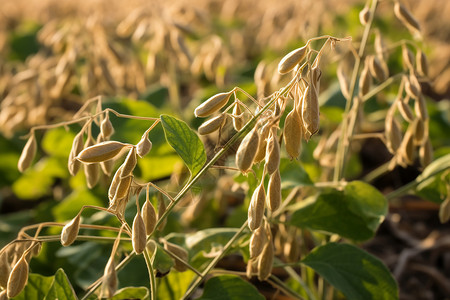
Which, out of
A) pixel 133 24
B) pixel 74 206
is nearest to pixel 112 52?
pixel 133 24

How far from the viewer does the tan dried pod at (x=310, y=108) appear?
99 cm

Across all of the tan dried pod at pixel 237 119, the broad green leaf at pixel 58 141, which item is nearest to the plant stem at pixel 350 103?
the tan dried pod at pixel 237 119

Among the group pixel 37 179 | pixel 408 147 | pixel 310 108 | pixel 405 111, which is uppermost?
pixel 310 108

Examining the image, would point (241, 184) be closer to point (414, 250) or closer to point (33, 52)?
point (414, 250)

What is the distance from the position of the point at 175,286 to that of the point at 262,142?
0.56 meters

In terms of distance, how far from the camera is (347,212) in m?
1.46

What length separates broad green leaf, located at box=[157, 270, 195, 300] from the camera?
1.45m

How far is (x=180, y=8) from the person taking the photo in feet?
8.71

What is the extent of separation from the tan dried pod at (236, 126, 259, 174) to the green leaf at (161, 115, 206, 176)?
0.50 feet

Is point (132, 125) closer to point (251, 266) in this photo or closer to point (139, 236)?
point (251, 266)

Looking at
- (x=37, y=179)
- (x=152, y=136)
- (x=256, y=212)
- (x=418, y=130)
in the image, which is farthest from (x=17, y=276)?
(x=37, y=179)

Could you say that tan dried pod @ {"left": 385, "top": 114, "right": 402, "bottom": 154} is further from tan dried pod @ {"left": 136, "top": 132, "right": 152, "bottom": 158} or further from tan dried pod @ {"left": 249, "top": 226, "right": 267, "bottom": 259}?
tan dried pod @ {"left": 136, "top": 132, "right": 152, "bottom": 158}

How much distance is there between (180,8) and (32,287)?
1.61 m

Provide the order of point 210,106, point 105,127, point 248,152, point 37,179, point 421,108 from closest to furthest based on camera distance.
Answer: point 248,152
point 210,106
point 105,127
point 421,108
point 37,179
